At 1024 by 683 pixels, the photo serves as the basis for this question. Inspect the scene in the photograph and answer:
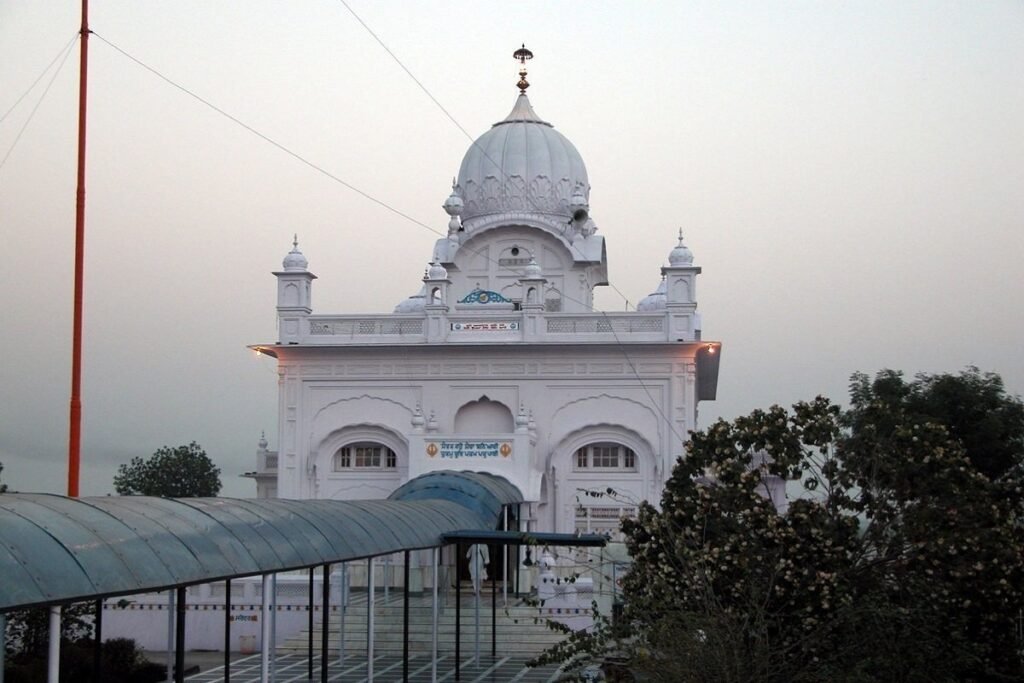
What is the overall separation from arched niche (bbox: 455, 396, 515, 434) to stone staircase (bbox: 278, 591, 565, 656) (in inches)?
265

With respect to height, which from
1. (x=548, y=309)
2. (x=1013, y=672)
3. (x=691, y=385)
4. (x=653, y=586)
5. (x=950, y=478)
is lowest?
(x=1013, y=672)

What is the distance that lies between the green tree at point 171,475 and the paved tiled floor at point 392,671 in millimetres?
32407

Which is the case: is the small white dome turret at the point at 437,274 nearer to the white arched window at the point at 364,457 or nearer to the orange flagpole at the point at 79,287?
the white arched window at the point at 364,457

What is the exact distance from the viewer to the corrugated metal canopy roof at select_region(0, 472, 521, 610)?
9.05m

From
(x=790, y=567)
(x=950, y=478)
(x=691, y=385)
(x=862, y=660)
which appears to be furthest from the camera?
(x=691, y=385)

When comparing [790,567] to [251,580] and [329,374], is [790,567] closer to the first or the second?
[251,580]

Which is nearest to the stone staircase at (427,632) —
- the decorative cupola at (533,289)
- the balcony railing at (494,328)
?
the balcony railing at (494,328)

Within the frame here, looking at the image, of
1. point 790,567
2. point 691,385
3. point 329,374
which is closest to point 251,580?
point 329,374

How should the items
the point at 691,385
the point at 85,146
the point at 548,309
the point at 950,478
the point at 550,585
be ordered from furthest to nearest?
the point at 548,309
the point at 691,385
the point at 550,585
the point at 85,146
the point at 950,478

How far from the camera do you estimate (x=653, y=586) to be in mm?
15117

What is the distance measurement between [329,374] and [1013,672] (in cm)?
1872

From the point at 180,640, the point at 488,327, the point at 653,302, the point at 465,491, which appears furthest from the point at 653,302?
the point at 180,640

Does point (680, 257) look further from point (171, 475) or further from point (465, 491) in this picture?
point (171, 475)

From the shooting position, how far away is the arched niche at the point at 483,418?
3073 cm
